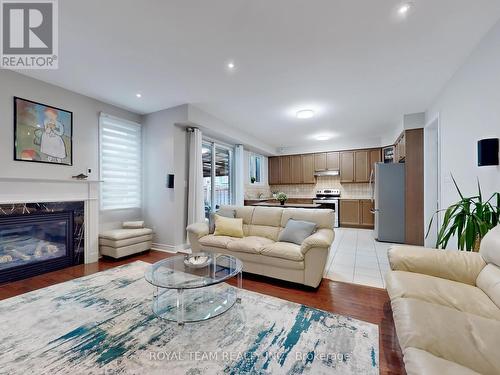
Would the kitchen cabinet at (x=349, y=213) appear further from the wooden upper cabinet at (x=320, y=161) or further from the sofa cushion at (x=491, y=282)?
the sofa cushion at (x=491, y=282)

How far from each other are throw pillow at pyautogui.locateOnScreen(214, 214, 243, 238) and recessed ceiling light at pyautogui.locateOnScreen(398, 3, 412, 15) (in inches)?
121

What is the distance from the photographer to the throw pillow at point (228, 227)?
3.49 m

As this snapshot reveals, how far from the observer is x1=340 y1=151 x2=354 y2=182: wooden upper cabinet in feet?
23.0

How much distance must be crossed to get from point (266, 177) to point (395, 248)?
6.30m

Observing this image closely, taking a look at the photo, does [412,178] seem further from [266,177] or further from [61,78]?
[61,78]

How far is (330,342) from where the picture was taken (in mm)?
1715

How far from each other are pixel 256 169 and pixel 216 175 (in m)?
2.40

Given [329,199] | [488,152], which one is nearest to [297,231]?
[488,152]

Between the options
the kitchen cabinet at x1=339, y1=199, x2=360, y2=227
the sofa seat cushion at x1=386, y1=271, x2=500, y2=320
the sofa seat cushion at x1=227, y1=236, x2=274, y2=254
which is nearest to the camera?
the sofa seat cushion at x1=386, y1=271, x2=500, y2=320

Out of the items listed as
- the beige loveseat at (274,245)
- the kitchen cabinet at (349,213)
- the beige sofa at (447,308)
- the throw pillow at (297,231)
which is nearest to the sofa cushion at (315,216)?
the beige loveseat at (274,245)

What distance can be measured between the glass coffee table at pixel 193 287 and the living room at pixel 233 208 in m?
0.02

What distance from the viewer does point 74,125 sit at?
3.64 metres

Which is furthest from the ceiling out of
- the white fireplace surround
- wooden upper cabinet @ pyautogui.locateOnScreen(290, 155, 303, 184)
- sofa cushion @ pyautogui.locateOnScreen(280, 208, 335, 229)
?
wooden upper cabinet @ pyautogui.locateOnScreen(290, 155, 303, 184)

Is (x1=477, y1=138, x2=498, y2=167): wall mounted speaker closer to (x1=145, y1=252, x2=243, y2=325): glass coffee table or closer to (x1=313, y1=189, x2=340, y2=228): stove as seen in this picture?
(x1=145, y1=252, x2=243, y2=325): glass coffee table
